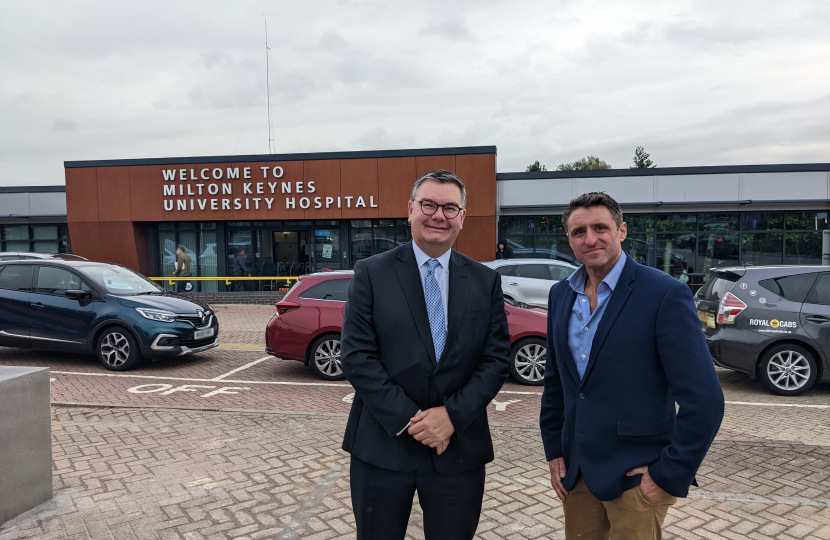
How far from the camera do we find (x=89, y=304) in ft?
27.9

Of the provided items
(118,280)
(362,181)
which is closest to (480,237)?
(362,181)

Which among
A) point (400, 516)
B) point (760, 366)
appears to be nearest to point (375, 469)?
point (400, 516)

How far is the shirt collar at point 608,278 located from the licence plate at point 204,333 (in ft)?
24.8

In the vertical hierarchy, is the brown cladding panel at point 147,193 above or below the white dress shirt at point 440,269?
above

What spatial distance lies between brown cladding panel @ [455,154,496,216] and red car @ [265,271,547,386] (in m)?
12.2

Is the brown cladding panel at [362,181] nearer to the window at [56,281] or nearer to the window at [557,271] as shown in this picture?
the window at [557,271]

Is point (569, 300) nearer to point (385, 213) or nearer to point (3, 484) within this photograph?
point (3, 484)

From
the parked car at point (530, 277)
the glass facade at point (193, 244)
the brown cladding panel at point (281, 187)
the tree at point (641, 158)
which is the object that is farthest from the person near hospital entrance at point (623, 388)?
the tree at point (641, 158)

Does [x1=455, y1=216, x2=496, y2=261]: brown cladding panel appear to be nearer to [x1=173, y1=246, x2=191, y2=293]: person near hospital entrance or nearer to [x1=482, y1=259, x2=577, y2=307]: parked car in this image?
[x1=482, y1=259, x2=577, y2=307]: parked car

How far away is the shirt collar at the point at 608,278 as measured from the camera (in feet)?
7.28

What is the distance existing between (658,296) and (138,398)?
6487mm

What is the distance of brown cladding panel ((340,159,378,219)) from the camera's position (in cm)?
2069

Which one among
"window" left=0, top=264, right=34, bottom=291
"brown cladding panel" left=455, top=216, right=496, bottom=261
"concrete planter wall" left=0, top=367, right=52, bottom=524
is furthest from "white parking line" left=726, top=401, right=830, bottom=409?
"brown cladding panel" left=455, top=216, right=496, bottom=261

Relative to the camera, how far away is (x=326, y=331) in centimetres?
788
